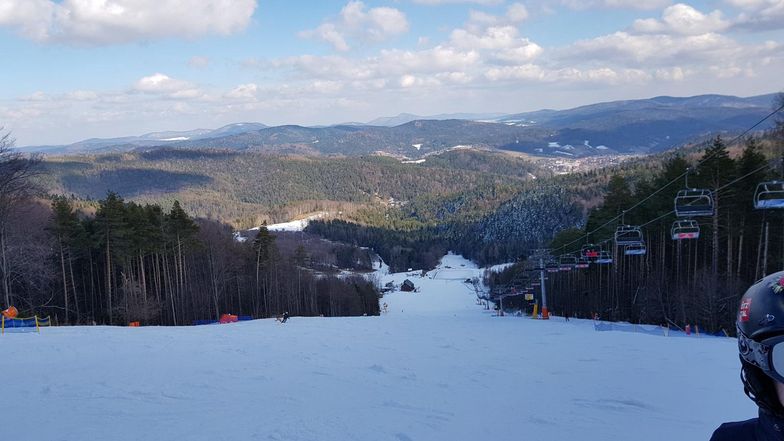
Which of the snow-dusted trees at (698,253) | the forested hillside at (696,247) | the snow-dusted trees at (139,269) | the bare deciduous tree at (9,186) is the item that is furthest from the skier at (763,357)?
the snow-dusted trees at (139,269)

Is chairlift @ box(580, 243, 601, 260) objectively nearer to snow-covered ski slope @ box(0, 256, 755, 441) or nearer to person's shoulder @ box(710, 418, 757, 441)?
snow-covered ski slope @ box(0, 256, 755, 441)

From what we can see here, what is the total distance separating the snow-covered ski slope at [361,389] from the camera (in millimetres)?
6738

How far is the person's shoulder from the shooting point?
2119mm

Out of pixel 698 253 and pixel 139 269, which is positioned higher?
pixel 139 269

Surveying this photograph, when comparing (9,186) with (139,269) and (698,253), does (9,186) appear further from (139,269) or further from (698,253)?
(698,253)

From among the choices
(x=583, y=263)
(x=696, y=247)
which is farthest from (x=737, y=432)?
(x=696, y=247)

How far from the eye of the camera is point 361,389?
909 centimetres

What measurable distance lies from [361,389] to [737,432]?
7525 millimetres

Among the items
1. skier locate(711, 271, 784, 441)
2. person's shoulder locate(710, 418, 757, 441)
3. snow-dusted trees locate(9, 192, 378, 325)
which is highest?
skier locate(711, 271, 784, 441)

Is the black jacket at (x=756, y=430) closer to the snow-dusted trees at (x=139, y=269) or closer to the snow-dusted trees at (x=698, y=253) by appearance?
the snow-dusted trees at (x=698, y=253)

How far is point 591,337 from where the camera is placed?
668 inches

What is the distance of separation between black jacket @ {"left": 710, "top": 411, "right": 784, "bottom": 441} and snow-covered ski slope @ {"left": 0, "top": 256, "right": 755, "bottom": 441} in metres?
4.80

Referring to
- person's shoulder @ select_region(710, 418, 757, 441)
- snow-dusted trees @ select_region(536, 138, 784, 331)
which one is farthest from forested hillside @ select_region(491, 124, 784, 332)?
person's shoulder @ select_region(710, 418, 757, 441)

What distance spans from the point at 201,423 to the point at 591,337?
45.1ft
